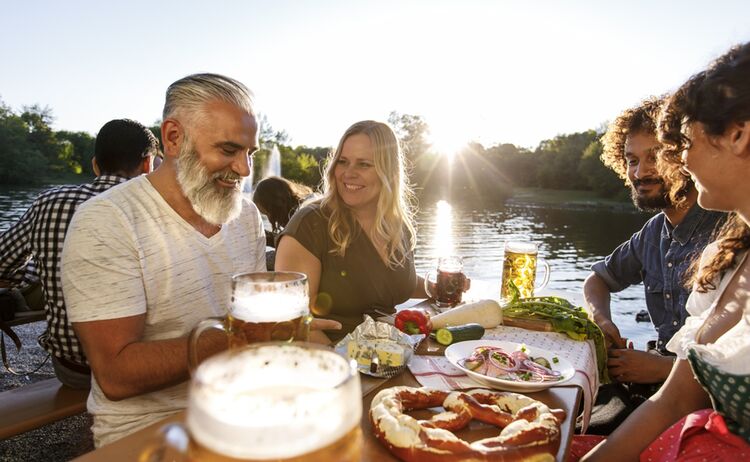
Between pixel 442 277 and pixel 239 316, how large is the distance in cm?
182

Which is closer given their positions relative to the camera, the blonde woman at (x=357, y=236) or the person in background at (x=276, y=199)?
the blonde woman at (x=357, y=236)

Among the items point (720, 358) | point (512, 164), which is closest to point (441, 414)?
point (720, 358)

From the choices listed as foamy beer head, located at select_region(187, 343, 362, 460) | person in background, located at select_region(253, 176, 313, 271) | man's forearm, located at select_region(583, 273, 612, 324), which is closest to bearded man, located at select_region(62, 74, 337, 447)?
foamy beer head, located at select_region(187, 343, 362, 460)

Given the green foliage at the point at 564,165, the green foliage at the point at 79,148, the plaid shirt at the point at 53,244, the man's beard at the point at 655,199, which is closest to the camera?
the plaid shirt at the point at 53,244

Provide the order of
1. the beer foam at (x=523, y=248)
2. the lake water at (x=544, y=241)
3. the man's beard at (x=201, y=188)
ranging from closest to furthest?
1. the man's beard at (x=201, y=188)
2. the beer foam at (x=523, y=248)
3. the lake water at (x=544, y=241)

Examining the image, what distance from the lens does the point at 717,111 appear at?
5.30 ft

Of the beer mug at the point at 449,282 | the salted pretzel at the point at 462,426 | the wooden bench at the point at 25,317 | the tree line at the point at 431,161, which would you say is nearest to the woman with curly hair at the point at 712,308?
the salted pretzel at the point at 462,426

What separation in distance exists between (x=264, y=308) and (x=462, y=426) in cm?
60

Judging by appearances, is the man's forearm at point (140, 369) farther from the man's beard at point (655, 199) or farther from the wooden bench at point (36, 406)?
the man's beard at point (655, 199)

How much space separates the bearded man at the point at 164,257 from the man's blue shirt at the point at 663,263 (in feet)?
8.27

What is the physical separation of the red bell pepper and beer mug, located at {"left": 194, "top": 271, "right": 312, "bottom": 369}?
1.02 meters

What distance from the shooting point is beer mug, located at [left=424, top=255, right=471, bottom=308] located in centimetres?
272

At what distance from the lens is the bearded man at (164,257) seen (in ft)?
5.03

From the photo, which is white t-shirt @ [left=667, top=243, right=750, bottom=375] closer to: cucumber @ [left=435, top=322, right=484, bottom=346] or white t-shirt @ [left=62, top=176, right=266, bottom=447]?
cucumber @ [left=435, top=322, right=484, bottom=346]
